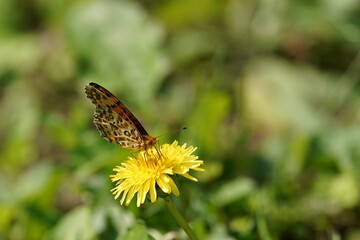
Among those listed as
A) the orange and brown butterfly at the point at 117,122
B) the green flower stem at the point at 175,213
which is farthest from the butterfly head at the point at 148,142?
the green flower stem at the point at 175,213

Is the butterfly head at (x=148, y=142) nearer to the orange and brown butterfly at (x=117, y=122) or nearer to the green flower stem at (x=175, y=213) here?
the orange and brown butterfly at (x=117, y=122)

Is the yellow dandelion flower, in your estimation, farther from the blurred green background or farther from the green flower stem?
the blurred green background

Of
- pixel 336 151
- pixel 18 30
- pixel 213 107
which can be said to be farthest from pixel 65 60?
pixel 336 151

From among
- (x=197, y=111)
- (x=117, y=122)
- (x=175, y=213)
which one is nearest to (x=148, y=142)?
(x=117, y=122)

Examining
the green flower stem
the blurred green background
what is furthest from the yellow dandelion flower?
the blurred green background

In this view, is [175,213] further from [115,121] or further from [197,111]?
[197,111]

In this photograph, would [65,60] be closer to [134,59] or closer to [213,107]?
[134,59]

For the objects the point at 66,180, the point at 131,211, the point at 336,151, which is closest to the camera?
the point at 131,211
